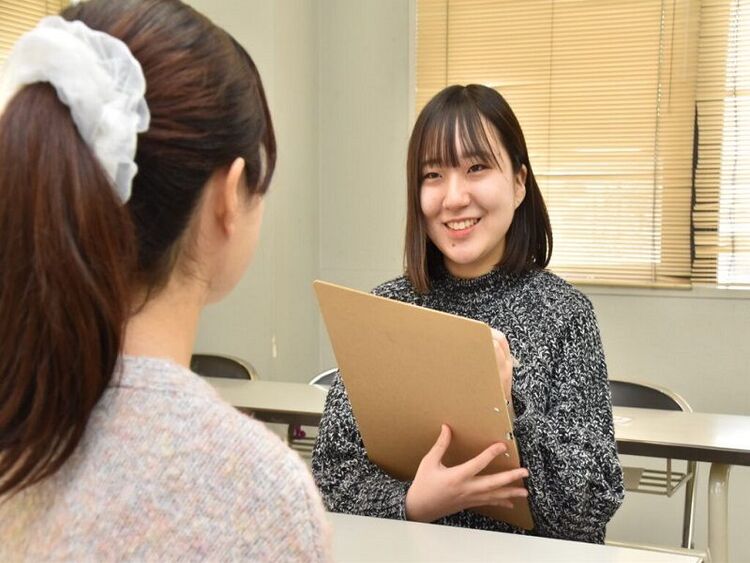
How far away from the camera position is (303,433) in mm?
3025

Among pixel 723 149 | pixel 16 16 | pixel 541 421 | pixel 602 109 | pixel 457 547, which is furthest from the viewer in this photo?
pixel 602 109

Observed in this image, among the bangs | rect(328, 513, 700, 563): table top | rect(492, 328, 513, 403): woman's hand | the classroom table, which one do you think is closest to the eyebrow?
the bangs

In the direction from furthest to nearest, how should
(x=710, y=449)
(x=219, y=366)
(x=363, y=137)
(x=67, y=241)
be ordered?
(x=363, y=137), (x=219, y=366), (x=710, y=449), (x=67, y=241)

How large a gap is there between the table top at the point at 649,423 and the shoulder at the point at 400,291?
0.40 meters

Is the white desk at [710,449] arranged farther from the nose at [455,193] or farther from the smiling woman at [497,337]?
the nose at [455,193]

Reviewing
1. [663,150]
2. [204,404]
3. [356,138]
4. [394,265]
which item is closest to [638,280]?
[663,150]

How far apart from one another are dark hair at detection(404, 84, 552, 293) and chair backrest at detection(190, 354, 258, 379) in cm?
150

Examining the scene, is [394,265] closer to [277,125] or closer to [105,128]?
[277,125]

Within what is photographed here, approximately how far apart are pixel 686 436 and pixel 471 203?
0.99m

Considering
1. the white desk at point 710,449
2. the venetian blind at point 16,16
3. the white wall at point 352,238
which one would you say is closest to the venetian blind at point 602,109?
the white wall at point 352,238

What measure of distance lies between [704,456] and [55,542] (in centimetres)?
174

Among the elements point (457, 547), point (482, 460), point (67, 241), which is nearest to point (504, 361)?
point (482, 460)

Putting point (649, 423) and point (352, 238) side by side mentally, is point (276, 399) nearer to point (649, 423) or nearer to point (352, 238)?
point (649, 423)

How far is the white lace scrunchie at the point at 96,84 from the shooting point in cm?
58
